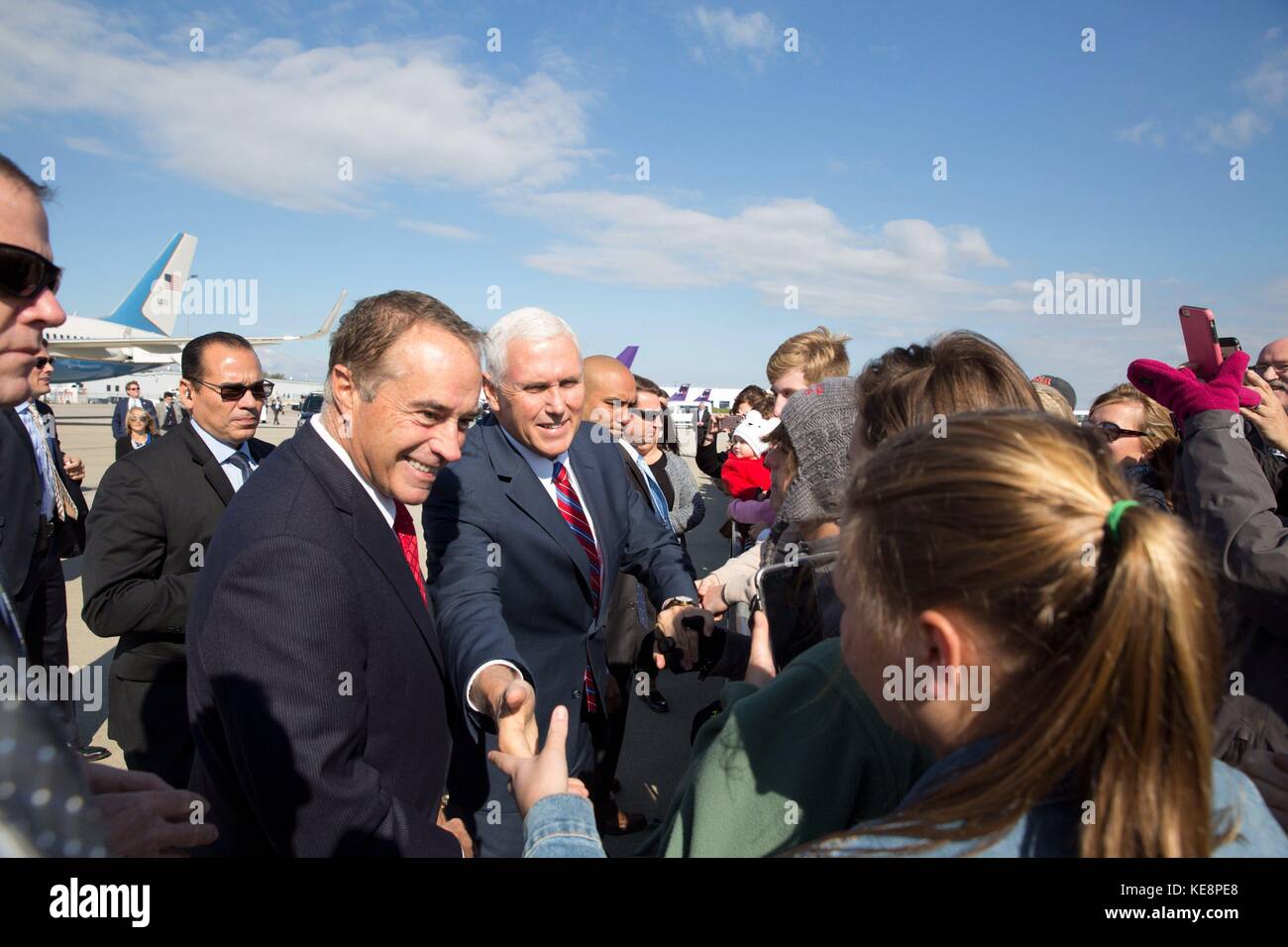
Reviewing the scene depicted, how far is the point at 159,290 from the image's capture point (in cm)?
3572

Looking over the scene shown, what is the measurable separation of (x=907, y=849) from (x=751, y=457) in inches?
213

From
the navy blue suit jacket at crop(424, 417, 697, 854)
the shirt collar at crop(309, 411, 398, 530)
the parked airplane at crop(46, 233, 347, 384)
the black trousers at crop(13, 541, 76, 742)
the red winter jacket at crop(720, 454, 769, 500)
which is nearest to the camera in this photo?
the shirt collar at crop(309, 411, 398, 530)

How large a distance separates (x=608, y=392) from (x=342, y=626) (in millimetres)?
3423

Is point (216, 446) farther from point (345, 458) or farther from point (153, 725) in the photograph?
point (345, 458)

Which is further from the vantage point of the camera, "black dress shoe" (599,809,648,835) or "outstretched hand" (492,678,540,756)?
"black dress shoe" (599,809,648,835)

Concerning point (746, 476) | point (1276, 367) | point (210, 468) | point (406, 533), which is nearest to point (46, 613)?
point (210, 468)

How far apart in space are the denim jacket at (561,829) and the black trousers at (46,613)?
364 cm

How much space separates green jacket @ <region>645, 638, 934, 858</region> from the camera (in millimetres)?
A: 1101

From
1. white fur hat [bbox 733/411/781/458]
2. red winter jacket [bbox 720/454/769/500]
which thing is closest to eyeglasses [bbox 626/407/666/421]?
white fur hat [bbox 733/411/781/458]

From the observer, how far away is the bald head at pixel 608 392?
191 inches

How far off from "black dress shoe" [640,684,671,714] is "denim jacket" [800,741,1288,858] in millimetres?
4798

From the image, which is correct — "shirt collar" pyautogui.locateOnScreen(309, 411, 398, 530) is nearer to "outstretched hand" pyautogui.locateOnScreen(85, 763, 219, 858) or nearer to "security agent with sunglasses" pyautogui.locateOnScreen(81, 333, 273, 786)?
"outstretched hand" pyautogui.locateOnScreen(85, 763, 219, 858)

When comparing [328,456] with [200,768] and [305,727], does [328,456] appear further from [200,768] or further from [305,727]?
[200,768]

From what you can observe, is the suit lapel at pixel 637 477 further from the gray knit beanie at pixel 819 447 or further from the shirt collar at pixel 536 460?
the gray knit beanie at pixel 819 447
